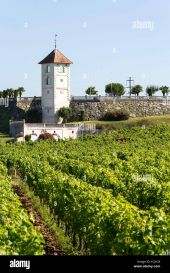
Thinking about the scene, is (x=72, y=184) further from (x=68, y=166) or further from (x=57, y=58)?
(x=57, y=58)

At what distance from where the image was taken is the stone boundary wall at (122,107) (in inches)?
3300

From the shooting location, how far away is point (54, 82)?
273 ft

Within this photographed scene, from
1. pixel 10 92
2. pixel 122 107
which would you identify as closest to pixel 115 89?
pixel 122 107

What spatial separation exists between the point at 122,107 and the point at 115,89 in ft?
30.4

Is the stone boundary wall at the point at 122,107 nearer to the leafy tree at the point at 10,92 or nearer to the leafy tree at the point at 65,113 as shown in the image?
the leafy tree at the point at 65,113

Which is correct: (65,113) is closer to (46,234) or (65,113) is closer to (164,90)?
(164,90)

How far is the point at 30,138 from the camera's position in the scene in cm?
7119

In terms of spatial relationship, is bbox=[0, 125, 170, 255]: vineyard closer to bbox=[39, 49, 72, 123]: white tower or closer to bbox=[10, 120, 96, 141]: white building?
bbox=[10, 120, 96, 141]: white building

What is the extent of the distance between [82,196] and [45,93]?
64821mm

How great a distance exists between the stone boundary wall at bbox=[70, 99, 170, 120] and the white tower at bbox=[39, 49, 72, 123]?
2003 millimetres

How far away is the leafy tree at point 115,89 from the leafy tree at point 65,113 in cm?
1397

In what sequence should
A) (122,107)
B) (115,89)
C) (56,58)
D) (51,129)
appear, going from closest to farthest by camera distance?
1. (51,129)
2. (56,58)
3. (122,107)
4. (115,89)

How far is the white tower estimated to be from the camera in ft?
270
